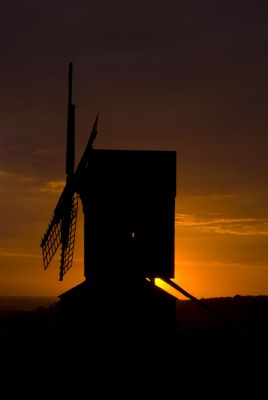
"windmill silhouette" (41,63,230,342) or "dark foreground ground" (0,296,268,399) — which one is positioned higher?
"windmill silhouette" (41,63,230,342)

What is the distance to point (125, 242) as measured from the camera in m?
26.5

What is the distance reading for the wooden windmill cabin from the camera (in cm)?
2573

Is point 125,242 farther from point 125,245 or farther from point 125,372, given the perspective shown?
point 125,372

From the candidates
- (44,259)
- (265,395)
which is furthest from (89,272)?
(265,395)

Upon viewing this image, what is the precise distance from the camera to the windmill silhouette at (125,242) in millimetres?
25781

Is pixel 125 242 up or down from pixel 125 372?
up

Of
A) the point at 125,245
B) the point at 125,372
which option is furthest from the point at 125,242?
the point at 125,372

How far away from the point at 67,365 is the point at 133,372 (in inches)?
107

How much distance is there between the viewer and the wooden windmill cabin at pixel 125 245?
25.7 m

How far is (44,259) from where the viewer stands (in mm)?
29078

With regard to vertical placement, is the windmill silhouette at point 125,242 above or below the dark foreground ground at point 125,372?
above

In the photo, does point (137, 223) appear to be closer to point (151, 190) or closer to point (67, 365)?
point (151, 190)

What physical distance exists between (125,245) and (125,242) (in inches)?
4.9

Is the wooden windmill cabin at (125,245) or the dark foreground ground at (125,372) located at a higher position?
the wooden windmill cabin at (125,245)
